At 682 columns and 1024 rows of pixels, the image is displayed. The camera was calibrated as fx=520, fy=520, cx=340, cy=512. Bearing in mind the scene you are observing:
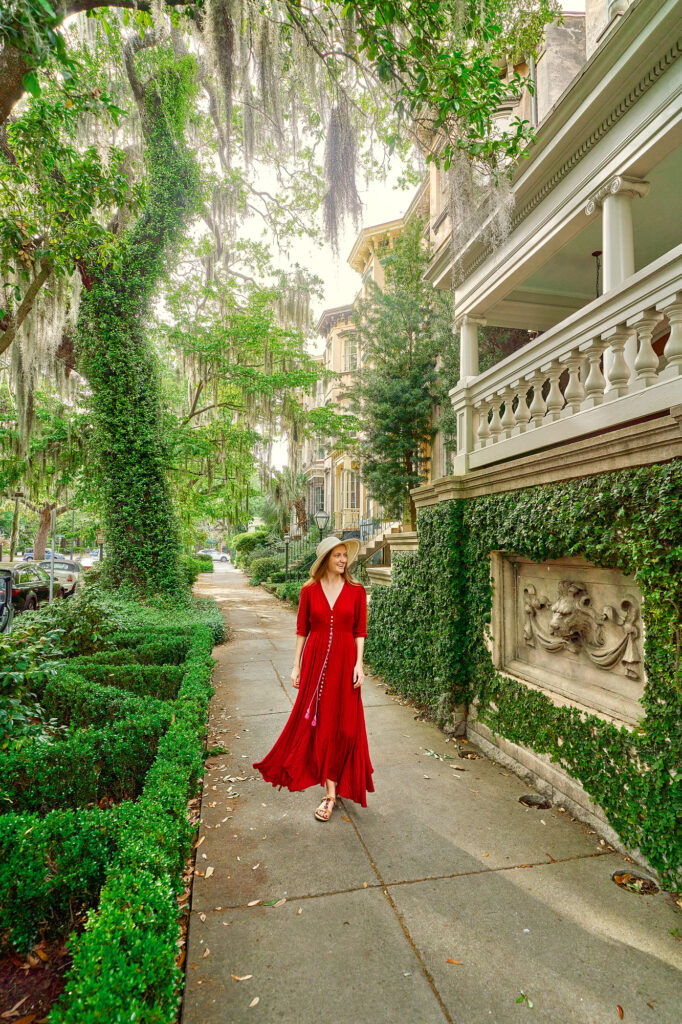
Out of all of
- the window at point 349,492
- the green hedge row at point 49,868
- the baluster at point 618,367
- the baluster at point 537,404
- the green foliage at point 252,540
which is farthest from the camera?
the green foliage at point 252,540

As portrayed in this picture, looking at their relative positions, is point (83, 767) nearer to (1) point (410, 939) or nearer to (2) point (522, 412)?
(1) point (410, 939)

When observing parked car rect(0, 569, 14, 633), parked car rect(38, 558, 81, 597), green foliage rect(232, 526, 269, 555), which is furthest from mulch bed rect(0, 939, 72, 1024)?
green foliage rect(232, 526, 269, 555)

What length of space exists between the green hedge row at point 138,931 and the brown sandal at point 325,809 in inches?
44.8

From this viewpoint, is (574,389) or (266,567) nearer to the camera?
(574,389)

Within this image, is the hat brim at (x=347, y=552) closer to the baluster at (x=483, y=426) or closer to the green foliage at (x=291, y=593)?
the baluster at (x=483, y=426)

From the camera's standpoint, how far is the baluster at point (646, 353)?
3680mm

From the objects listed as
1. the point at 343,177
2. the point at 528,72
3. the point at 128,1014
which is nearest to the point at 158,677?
the point at 128,1014

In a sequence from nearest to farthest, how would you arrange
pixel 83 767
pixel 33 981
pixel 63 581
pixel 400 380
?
pixel 33 981, pixel 83 767, pixel 400 380, pixel 63 581

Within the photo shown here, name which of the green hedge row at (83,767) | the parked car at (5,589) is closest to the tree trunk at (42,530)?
the parked car at (5,589)

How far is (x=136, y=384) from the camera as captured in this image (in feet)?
37.0

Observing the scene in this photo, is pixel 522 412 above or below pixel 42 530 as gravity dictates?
above

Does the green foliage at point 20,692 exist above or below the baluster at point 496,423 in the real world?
below

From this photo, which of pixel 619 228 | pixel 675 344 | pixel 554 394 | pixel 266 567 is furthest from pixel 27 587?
pixel 675 344

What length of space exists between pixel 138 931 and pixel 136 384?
10989 mm
